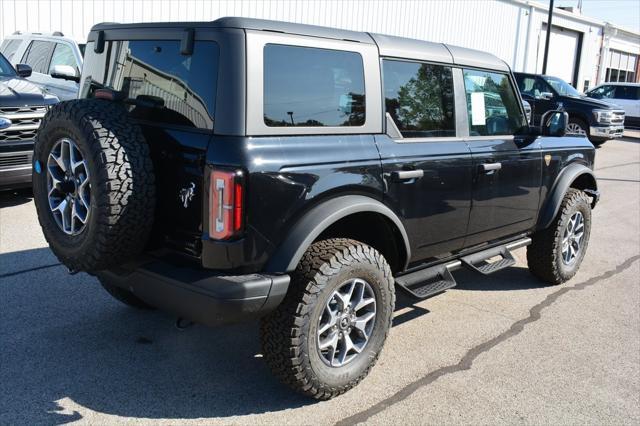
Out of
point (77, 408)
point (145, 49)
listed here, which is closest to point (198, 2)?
point (145, 49)

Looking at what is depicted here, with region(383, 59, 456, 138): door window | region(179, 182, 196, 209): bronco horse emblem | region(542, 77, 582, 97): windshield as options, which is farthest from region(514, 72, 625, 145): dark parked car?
region(179, 182, 196, 209): bronco horse emblem

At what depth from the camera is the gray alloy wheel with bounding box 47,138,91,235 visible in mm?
3039

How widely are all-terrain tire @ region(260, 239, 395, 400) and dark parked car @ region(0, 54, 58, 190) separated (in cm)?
481

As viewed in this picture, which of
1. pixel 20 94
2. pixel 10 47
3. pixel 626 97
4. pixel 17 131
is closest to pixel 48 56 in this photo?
pixel 10 47

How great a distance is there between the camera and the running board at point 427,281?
3.89 meters

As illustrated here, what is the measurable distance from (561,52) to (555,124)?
31.7 m

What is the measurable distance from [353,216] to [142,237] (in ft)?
3.91

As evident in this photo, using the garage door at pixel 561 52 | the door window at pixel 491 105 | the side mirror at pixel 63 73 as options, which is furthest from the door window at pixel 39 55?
the garage door at pixel 561 52

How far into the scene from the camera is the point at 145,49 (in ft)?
11.0

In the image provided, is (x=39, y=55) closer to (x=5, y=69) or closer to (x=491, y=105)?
(x=5, y=69)

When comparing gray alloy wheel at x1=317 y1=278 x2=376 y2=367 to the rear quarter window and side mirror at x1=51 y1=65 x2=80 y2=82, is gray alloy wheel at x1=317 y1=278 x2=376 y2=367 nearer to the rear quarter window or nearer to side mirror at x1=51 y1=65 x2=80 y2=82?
side mirror at x1=51 y1=65 x2=80 y2=82

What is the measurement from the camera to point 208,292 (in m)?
2.86

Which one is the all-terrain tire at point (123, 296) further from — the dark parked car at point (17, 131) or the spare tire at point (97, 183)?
the dark parked car at point (17, 131)

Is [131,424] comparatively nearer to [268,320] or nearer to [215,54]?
[268,320]
